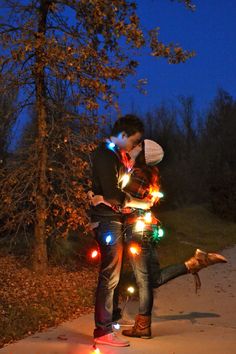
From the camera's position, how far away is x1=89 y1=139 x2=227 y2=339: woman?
218 inches

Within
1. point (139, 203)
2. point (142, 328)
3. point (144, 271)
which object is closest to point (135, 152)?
point (139, 203)

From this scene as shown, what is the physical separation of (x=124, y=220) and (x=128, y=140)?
29.5 inches

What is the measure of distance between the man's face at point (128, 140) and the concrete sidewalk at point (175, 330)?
5.98 ft

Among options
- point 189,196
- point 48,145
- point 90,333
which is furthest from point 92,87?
point 189,196

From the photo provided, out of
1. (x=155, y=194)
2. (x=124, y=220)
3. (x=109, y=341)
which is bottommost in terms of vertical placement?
(x=109, y=341)

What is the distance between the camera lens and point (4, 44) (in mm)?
7598

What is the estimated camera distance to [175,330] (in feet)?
20.2

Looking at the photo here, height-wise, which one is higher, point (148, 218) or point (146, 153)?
point (146, 153)

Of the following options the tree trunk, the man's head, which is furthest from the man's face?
the tree trunk

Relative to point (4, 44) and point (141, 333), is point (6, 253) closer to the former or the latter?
point (4, 44)

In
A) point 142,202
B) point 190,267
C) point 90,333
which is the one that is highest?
point 142,202

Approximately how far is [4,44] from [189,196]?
18203 mm

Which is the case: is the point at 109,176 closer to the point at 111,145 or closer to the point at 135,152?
the point at 111,145

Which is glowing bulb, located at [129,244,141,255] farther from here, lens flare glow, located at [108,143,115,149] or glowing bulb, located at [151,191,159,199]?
lens flare glow, located at [108,143,115,149]
